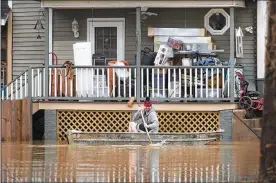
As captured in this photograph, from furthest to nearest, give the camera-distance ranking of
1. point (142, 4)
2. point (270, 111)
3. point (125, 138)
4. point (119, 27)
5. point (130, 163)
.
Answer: point (119, 27), point (142, 4), point (125, 138), point (130, 163), point (270, 111)

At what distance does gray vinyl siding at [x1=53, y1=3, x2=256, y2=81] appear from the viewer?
76.6ft

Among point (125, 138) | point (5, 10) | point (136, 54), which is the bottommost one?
point (125, 138)

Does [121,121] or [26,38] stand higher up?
[26,38]

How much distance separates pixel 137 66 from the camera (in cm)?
2184

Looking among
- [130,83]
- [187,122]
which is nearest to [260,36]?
[187,122]

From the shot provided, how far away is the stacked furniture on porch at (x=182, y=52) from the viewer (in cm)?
2216

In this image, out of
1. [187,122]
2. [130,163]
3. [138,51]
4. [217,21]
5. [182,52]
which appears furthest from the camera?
[217,21]

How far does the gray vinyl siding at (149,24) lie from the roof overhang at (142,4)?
1.48 metres

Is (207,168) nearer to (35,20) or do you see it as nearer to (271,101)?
(271,101)

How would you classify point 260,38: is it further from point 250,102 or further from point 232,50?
point 250,102

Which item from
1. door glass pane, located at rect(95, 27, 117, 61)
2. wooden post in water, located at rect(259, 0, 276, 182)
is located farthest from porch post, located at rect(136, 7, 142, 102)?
wooden post in water, located at rect(259, 0, 276, 182)

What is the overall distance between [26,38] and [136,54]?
4105mm

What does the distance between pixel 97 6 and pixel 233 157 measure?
26.4 ft

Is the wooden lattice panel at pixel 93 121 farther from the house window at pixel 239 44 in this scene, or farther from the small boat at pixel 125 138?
the house window at pixel 239 44
